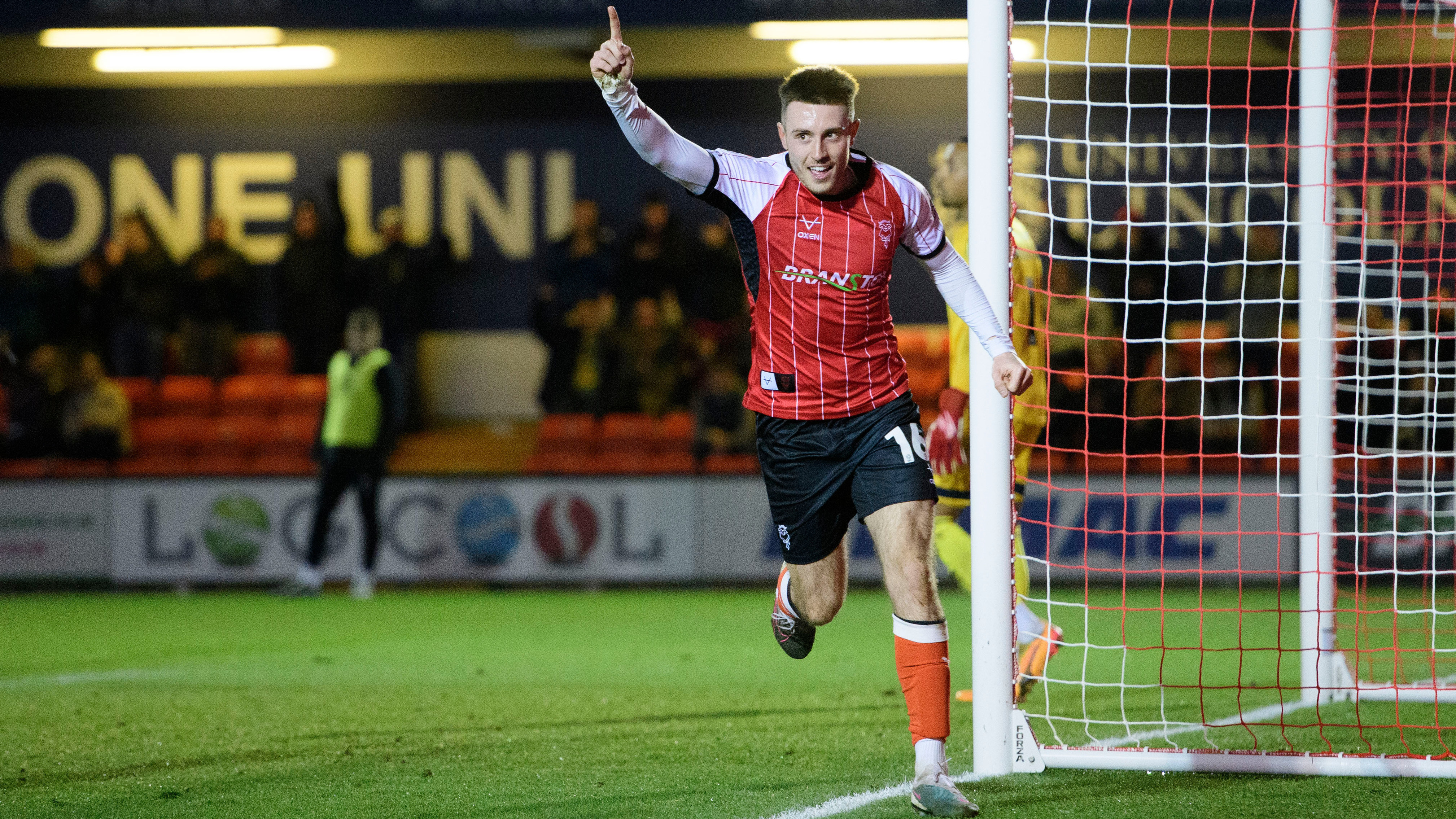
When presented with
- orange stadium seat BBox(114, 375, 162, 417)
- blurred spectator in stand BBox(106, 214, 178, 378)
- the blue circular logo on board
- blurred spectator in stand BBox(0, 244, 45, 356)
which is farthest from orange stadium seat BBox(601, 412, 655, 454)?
blurred spectator in stand BBox(0, 244, 45, 356)

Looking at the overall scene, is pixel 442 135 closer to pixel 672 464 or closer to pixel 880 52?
pixel 880 52

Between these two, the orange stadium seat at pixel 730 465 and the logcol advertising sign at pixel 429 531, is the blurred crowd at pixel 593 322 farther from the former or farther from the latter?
the logcol advertising sign at pixel 429 531

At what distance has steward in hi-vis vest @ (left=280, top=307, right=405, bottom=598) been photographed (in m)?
11.0

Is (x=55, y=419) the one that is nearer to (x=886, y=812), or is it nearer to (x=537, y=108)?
(x=537, y=108)

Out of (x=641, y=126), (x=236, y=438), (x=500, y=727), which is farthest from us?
(x=236, y=438)

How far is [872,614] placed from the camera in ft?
31.4

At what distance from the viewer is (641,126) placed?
12.7 ft

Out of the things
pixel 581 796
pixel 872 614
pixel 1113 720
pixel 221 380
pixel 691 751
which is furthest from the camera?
pixel 221 380

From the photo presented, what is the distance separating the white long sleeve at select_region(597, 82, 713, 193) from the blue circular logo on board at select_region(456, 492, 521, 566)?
7609mm

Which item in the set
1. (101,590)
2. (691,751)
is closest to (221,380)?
(101,590)

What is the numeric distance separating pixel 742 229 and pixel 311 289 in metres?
11.0

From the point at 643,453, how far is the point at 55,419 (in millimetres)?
5174

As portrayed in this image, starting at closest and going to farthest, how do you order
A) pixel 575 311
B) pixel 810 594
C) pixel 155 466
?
pixel 810 594
pixel 155 466
pixel 575 311

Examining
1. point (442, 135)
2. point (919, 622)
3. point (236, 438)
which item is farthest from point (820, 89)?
point (442, 135)
